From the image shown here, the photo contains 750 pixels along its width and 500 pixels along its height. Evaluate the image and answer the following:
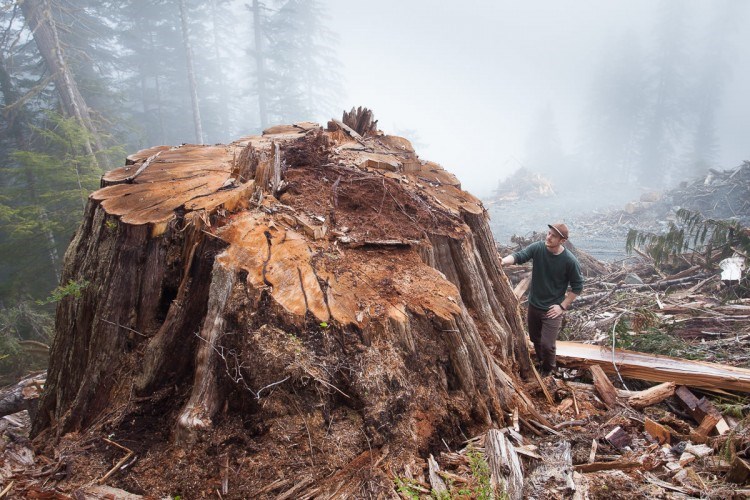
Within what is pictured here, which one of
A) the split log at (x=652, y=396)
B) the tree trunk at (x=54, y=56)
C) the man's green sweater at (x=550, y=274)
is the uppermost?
the tree trunk at (x=54, y=56)

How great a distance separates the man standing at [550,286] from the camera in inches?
157

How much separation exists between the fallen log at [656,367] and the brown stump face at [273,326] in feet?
5.00

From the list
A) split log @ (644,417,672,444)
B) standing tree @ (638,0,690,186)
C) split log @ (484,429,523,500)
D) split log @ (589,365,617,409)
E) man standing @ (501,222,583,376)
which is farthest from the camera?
standing tree @ (638,0,690,186)

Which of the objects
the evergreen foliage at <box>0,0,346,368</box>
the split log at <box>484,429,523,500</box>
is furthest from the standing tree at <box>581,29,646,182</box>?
the split log at <box>484,429,523,500</box>

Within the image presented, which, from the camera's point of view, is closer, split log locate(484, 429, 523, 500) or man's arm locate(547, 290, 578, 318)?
split log locate(484, 429, 523, 500)

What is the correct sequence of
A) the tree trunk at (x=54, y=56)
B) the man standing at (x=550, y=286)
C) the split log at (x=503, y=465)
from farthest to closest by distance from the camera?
the tree trunk at (x=54, y=56), the man standing at (x=550, y=286), the split log at (x=503, y=465)

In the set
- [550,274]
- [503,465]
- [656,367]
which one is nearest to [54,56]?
[550,274]

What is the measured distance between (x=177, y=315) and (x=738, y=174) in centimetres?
2473

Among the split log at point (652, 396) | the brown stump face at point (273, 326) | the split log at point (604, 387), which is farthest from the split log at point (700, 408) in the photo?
the brown stump face at point (273, 326)

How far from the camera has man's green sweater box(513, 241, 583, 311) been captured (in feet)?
13.1

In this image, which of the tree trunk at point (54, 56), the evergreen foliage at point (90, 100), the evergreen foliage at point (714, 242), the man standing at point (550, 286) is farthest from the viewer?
the tree trunk at point (54, 56)

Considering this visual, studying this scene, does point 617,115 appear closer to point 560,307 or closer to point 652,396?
point 560,307

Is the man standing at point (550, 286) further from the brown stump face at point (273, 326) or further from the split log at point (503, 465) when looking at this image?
the split log at point (503, 465)

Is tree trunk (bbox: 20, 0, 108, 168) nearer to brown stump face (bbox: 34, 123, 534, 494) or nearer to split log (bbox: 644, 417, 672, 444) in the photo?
brown stump face (bbox: 34, 123, 534, 494)
